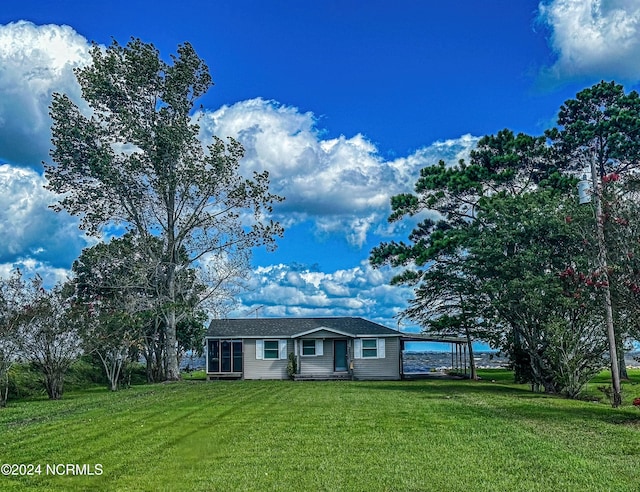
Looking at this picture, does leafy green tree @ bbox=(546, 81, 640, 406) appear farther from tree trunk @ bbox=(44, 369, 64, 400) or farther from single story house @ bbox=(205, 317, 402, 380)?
tree trunk @ bbox=(44, 369, 64, 400)

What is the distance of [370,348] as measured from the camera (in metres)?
30.6

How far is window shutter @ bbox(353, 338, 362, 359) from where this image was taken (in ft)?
100.0

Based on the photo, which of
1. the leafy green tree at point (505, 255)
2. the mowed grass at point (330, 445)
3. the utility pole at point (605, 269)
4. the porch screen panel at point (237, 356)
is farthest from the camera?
the porch screen panel at point (237, 356)

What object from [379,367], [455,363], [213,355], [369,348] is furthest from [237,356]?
[455,363]

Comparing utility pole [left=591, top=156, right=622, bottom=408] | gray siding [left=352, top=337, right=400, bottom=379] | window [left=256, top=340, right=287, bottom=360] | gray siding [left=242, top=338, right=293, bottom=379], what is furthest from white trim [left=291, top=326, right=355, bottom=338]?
A: utility pole [left=591, top=156, right=622, bottom=408]

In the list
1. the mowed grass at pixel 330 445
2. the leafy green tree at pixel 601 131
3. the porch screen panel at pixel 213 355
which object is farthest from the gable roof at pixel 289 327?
the mowed grass at pixel 330 445

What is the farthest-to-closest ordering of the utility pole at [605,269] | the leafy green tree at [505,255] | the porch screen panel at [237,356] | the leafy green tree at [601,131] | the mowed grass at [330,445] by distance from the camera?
1. the porch screen panel at [237,356]
2. the leafy green tree at [601,131]
3. the leafy green tree at [505,255]
4. the utility pole at [605,269]
5. the mowed grass at [330,445]

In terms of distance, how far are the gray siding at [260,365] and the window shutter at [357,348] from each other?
3.13 metres

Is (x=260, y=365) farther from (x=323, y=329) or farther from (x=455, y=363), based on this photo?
(x=455, y=363)

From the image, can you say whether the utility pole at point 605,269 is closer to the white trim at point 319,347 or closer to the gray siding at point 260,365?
the white trim at point 319,347

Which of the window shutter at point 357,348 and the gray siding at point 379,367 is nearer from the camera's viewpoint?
the gray siding at point 379,367

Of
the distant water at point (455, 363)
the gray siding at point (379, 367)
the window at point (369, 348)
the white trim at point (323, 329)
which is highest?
the white trim at point (323, 329)

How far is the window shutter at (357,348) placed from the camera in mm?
30469

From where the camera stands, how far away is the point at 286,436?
10.5 meters
